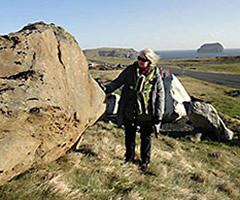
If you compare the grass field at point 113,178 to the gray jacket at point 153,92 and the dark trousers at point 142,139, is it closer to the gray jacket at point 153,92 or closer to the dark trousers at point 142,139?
the dark trousers at point 142,139

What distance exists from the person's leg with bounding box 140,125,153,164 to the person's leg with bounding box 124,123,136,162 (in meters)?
0.18

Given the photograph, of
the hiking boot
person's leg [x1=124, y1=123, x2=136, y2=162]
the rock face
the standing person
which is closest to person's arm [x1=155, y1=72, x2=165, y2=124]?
the standing person

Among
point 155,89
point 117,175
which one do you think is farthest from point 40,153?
point 155,89

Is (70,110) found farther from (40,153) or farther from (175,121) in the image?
(175,121)

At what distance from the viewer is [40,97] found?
3.62 metres

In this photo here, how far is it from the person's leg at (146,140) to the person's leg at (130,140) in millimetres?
181

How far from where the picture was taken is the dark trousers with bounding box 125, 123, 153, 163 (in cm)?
515

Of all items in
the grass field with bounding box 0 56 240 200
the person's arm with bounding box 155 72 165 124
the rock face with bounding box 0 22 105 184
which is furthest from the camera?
the person's arm with bounding box 155 72 165 124

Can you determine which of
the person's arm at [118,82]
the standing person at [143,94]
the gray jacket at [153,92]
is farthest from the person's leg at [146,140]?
the person's arm at [118,82]

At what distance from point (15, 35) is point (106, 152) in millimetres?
2991

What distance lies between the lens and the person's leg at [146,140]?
5129 mm

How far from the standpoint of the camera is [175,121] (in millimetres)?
10797

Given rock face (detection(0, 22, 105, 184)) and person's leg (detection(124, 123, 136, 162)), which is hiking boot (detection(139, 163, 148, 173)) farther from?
rock face (detection(0, 22, 105, 184))

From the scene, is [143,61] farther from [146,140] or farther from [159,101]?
[146,140]
